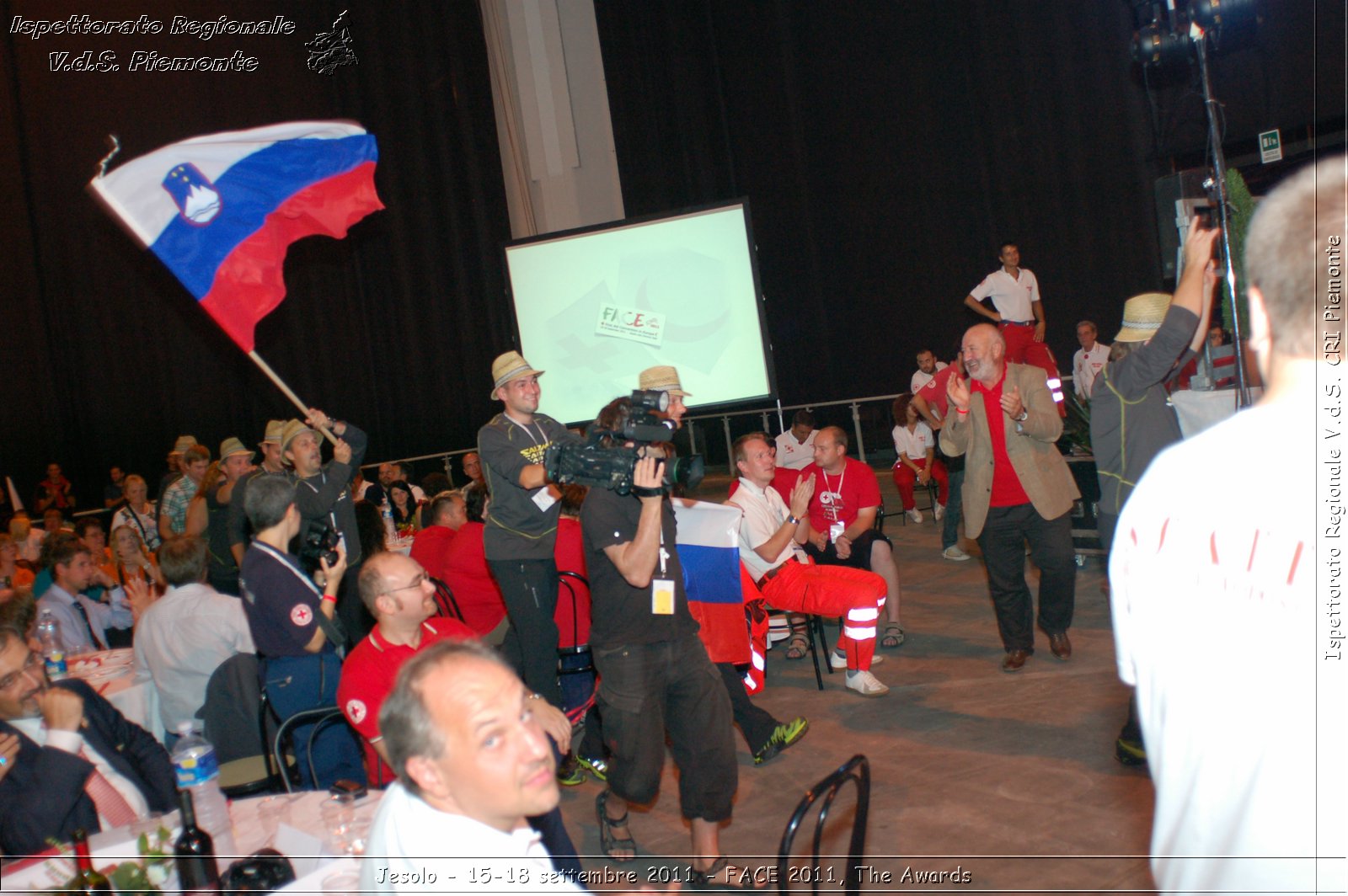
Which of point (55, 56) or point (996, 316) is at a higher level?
point (55, 56)

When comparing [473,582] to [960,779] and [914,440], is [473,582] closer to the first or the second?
[960,779]

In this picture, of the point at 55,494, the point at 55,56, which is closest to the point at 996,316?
the point at 55,494

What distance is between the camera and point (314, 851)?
2.46 m

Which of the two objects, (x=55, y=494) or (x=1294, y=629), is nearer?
(x=1294, y=629)

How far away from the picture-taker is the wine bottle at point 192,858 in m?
2.27

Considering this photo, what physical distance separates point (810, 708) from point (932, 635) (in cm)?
127

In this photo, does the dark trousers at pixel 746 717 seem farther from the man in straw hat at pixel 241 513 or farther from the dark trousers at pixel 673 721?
the man in straw hat at pixel 241 513

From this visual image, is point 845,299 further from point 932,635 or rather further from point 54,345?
point 54,345

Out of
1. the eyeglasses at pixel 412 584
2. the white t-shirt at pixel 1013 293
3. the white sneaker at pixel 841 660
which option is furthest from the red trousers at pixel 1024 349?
the eyeglasses at pixel 412 584

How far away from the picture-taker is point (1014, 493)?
5.31 m

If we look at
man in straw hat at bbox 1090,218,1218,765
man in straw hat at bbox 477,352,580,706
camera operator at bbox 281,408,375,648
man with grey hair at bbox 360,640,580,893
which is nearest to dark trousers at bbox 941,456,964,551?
man in straw hat at bbox 1090,218,1218,765

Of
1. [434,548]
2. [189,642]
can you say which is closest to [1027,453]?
[434,548]

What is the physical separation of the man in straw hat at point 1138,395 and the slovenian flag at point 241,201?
13.6 ft

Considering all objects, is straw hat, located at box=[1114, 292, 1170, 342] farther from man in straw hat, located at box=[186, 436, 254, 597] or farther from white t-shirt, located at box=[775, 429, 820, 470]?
man in straw hat, located at box=[186, 436, 254, 597]
